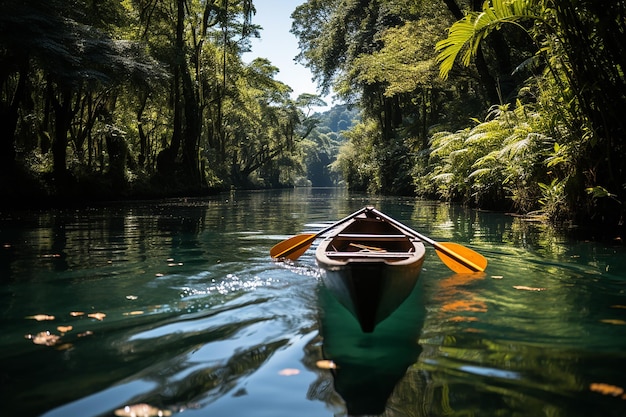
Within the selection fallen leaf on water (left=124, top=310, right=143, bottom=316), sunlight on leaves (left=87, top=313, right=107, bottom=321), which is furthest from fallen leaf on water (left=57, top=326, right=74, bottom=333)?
fallen leaf on water (left=124, top=310, right=143, bottom=316)

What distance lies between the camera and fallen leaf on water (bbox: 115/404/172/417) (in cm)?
216

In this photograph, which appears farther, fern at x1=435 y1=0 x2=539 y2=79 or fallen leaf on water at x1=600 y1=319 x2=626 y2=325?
fern at x1=435 y1=0 x2=539 y2=79

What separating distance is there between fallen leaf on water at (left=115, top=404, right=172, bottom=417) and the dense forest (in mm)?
6576

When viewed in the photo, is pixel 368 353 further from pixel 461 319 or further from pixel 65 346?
pixel 65 346

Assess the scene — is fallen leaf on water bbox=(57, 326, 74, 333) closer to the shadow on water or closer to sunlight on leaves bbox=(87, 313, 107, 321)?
sunlight on leaves bbox=(87, 313, 107, 321)

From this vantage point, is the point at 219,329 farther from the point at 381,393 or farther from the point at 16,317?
the point at 16,317

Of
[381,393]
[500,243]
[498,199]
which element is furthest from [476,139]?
[381,393]

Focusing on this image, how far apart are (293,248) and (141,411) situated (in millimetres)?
3652

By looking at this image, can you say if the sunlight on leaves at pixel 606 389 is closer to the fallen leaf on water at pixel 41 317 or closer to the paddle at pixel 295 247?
the paddle at pixel 295 247

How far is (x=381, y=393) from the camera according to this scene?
2412 mm

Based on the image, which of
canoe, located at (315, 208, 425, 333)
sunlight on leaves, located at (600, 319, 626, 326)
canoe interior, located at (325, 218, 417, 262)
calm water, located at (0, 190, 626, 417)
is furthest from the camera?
canoe interior, located at (325, 218, 417, 262)

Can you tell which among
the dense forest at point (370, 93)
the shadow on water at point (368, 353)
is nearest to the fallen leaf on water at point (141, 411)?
the shadow on water at point (368, 353)

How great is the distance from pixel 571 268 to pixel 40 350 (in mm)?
5565

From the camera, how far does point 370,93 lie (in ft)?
107
